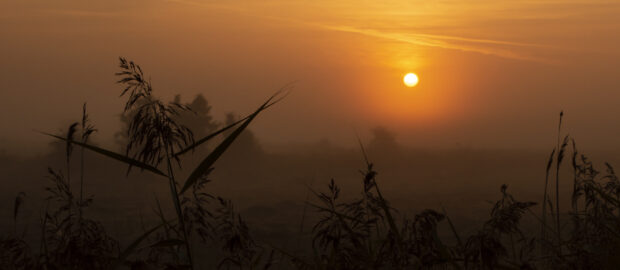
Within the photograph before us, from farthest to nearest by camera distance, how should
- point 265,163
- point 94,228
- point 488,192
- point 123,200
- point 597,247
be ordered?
point 265,163, point 488,192, point 123,200, point 597,247, point 94,228

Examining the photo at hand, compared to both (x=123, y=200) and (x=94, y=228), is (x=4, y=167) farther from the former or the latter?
(x=94, y=228)

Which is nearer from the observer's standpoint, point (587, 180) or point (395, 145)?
point (587, 180)

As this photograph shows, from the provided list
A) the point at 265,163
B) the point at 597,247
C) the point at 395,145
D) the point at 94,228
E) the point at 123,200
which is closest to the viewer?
the point at 94,228

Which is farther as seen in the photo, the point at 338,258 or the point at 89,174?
the point at 89,174

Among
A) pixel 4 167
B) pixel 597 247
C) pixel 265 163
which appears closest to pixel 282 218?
pixel 597 247

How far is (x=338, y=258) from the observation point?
11.8ft

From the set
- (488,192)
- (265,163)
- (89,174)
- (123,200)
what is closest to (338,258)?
(123,200)

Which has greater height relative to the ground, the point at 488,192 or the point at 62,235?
the point at 488,192

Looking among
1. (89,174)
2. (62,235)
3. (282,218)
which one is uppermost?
(89,174)

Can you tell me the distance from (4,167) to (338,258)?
2989 inches

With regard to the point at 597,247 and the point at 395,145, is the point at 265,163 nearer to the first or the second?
the point at 395,145

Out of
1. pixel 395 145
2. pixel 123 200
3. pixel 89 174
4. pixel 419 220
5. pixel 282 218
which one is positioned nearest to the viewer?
pixel 419 220

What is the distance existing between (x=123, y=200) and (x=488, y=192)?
27725mm

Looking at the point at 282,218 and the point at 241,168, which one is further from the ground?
the point at 241,168
